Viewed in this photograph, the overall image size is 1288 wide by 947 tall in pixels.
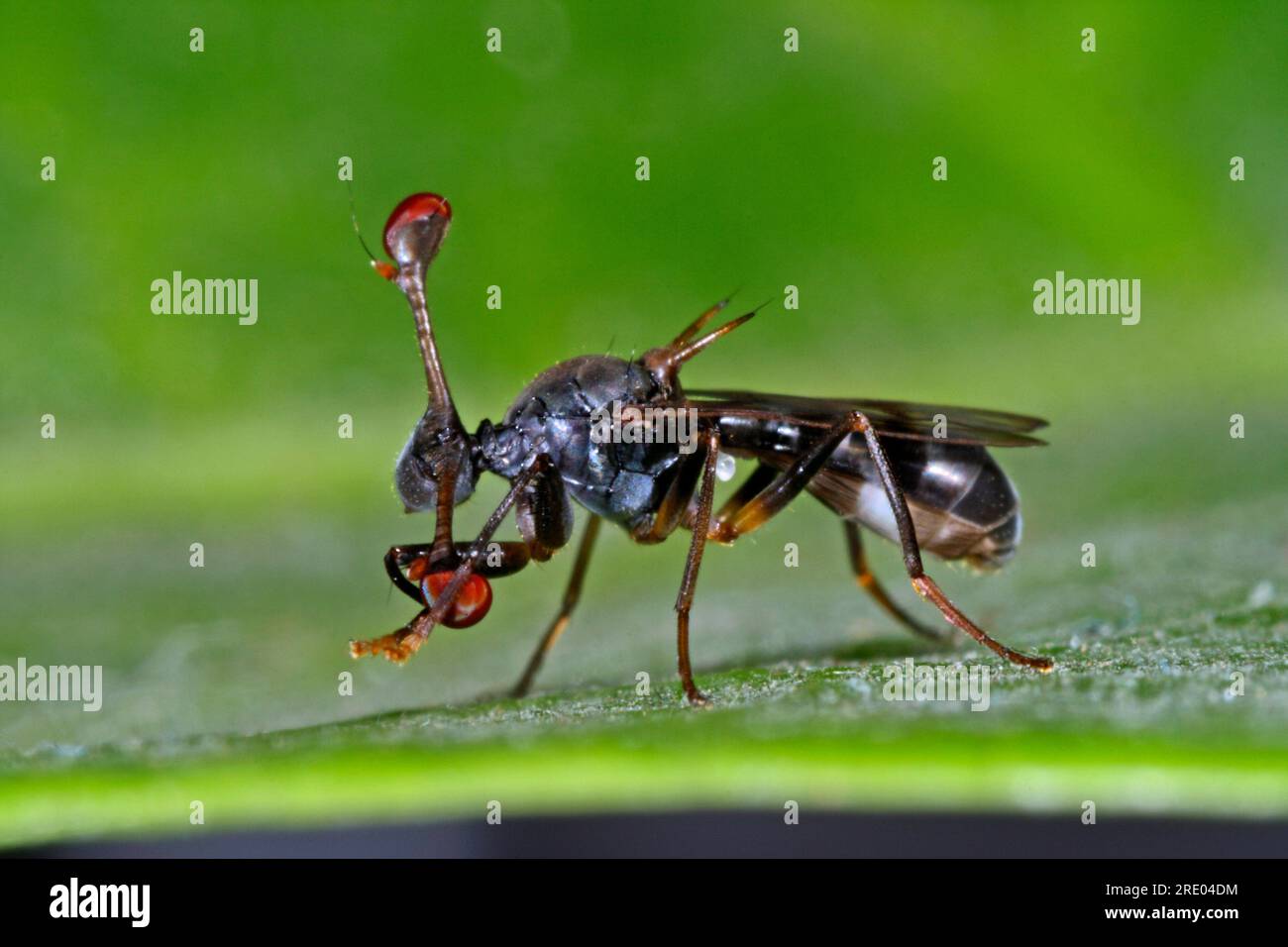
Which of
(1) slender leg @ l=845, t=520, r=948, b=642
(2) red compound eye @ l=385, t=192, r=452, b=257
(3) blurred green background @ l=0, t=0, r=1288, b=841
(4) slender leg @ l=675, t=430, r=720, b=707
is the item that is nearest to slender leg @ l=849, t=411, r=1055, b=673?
(3) blurred green background @ l=0, t=0, r=1288, b=841

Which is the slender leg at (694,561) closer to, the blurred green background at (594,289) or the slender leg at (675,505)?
the slender leg at (675,505)

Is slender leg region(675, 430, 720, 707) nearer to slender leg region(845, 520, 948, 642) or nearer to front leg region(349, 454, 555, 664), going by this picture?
front leg region(349, 454, 555, 664)

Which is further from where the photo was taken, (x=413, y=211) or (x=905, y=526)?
(x=905, y=526)

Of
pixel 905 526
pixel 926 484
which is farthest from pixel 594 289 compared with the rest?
pixel 905 526

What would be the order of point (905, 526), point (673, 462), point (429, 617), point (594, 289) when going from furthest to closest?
1. point (594, 289)
2. point (673, 462)
3. point (905, 526)
4. point (429, 617)

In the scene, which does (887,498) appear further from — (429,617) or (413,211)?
(413,211)
